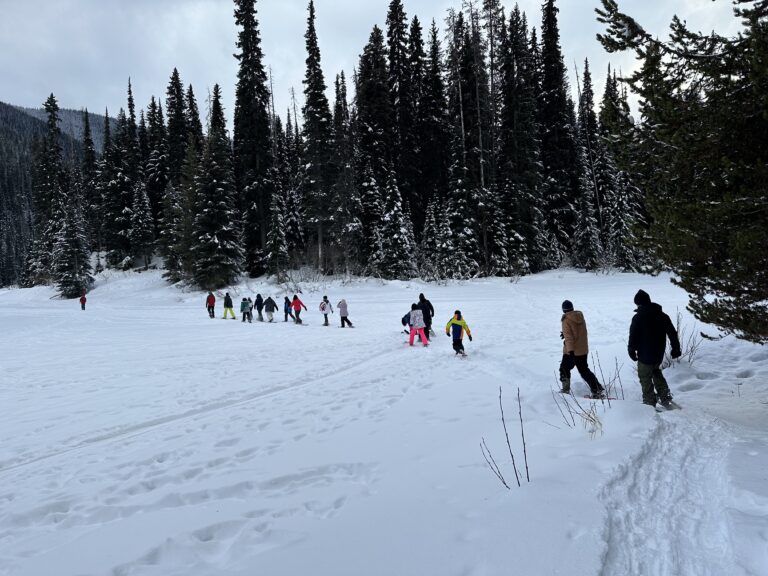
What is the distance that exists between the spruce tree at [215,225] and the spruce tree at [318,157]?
663 centimetres

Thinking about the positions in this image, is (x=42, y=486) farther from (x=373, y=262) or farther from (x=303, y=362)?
(x=373, y=262)

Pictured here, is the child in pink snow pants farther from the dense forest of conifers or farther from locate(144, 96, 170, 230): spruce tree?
locate(144, 96, 170, 230): spruce tree

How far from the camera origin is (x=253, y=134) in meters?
34.8

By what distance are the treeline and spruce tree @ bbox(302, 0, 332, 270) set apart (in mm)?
107

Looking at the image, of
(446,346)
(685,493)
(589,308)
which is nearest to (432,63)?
(589,308)

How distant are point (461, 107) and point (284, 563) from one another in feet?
121

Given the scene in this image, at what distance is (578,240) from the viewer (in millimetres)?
33719

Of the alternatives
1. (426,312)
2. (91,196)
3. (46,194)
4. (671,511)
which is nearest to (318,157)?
(426,312)

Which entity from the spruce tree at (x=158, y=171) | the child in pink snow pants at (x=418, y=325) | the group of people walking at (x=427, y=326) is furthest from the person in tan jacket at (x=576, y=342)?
the spruce tree at (x=158, y=171)

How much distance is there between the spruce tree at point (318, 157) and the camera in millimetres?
31531

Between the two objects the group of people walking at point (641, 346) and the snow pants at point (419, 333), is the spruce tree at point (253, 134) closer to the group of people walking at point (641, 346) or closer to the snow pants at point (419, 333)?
the snow pants at point (419, 333)

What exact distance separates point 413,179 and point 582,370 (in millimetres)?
33503

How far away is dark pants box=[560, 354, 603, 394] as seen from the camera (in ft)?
23.2

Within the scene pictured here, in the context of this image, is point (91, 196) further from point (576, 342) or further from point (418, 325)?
point (576, 342)
